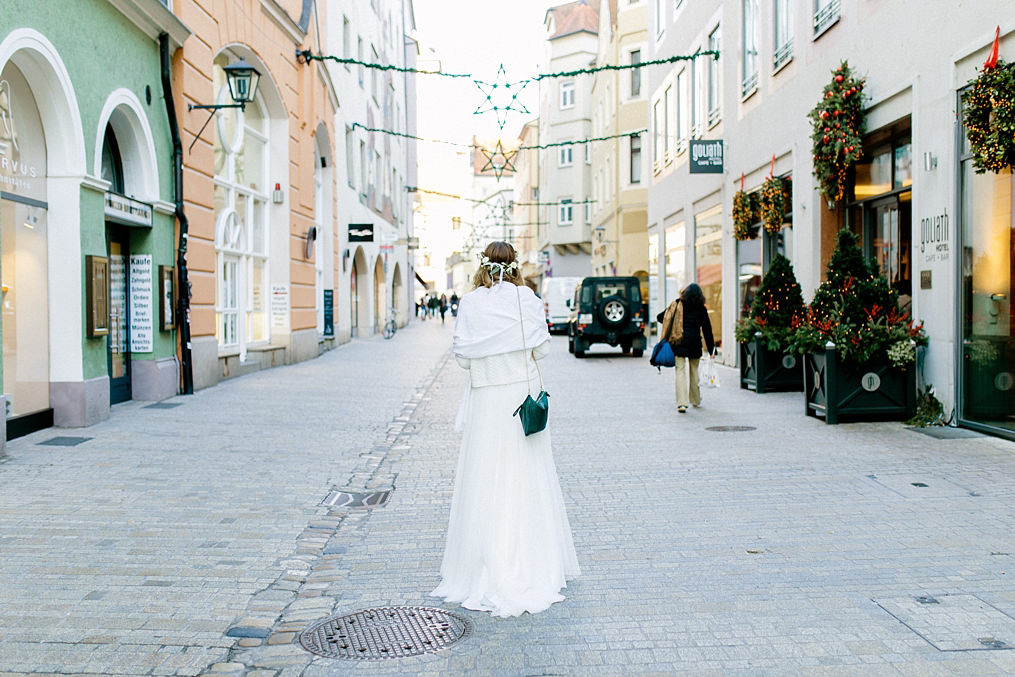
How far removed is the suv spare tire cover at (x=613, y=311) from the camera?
76.5 ft

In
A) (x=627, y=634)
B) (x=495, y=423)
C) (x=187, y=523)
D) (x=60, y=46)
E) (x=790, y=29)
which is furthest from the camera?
(x=790, y=29)

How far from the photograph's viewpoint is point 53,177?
32.6 feet

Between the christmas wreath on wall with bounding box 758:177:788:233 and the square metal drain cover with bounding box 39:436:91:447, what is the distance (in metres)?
10.7

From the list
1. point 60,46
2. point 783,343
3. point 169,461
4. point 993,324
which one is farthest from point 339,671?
point 783,343

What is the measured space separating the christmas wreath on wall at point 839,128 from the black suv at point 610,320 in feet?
35.3

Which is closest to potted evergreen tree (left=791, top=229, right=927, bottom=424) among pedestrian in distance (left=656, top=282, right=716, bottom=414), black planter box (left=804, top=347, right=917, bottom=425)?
black planter box (left=804, top=347, right=917, bottom=425)

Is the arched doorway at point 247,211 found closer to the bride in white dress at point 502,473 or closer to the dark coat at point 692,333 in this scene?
the dark coat at point 692,333

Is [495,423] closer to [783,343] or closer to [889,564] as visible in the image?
[889,564]

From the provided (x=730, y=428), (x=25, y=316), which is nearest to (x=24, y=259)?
(x=25, y=316)

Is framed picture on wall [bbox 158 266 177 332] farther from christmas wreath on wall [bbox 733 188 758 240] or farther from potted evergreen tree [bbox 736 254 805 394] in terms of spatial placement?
christmas wreath on wall [bbox 733 188 758 240]

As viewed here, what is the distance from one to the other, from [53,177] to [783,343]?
9249 millimetres

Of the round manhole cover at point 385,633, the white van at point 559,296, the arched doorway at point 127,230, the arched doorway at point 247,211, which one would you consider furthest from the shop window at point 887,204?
the white van at point 559,296

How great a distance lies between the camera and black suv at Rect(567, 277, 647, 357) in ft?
76.7

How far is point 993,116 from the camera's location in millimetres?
8273
